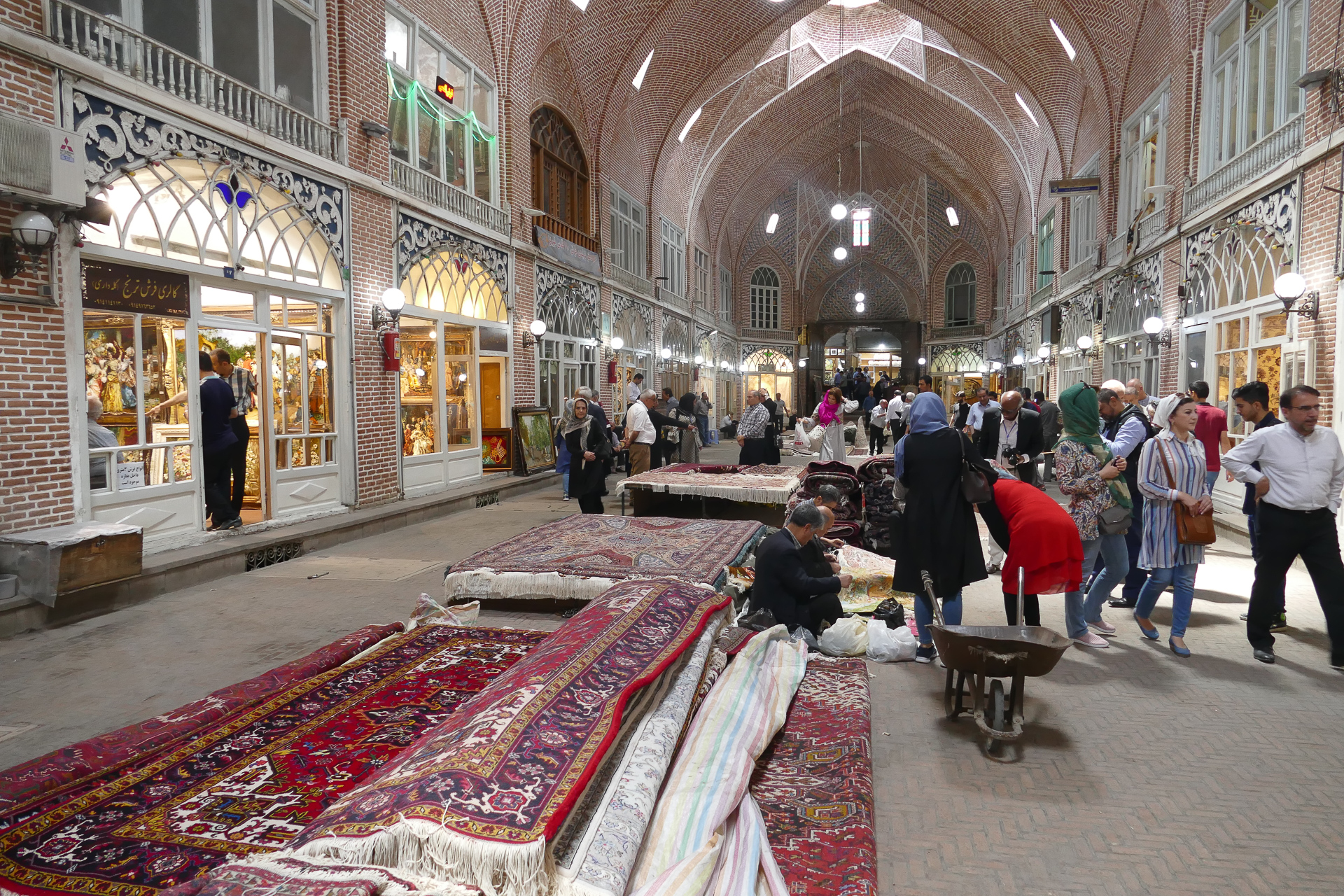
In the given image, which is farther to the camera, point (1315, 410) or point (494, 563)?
point (494, 563)

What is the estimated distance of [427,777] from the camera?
2.12m

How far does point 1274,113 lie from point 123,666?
1235 centimetres

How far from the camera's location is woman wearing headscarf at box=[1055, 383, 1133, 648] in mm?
4953

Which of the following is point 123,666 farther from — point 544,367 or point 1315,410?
point 544,367

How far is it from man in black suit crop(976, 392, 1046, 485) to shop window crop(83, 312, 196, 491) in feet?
26.4

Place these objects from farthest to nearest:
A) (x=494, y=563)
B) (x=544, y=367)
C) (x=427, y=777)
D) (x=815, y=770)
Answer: (x=544, y=367), (x=494, y=563), (x=815, y=770), (x=427, y=777)

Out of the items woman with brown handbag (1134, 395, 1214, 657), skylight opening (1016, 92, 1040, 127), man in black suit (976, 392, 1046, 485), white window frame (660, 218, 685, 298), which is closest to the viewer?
woman with brown handbag (1134, 395, 1214, 657)

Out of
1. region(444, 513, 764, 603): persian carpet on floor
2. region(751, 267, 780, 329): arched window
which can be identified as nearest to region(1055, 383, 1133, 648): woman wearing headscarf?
region(444, 513, 764, 603): persian carpet on floor

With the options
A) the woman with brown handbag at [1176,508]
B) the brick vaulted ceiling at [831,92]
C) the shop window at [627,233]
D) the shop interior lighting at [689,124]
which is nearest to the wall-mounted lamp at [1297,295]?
the woman with brown handbag at [1176,508]

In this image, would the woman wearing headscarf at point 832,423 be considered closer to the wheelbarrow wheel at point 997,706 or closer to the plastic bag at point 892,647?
the plastic bag at point 892,647

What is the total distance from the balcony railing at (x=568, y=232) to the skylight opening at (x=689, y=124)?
5721 millimetres

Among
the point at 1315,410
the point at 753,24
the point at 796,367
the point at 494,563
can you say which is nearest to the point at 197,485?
the point at 494,563

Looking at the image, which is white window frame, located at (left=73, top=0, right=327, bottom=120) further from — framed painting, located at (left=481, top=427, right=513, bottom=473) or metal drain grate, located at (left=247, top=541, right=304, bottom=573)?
framed painting, located at (left=481, top=427, right=513, bottom=473)

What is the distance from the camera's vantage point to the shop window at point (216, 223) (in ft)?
21.7
